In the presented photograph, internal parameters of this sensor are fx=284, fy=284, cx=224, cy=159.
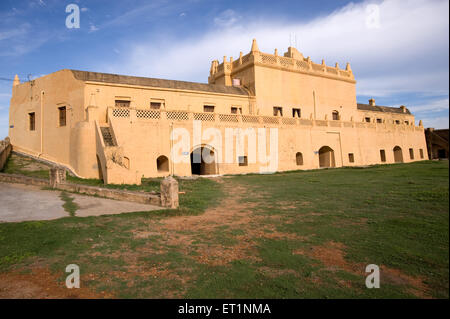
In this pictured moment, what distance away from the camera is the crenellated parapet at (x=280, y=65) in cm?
2433

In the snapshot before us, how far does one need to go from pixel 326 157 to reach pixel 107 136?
1869cm

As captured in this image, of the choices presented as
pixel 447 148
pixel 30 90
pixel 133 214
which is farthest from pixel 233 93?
pixel 447 148

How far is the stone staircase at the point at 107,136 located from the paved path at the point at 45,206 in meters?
4.46

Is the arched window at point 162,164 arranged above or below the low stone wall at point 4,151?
below

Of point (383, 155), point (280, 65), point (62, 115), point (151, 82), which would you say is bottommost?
point (383, 155)

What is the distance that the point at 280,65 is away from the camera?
2511 cm

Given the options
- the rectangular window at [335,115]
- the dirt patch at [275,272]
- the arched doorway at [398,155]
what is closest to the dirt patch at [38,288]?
the dirt patch at [275,272]

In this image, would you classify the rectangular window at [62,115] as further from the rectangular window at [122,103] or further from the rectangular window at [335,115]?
the rectangular window at [335,115]

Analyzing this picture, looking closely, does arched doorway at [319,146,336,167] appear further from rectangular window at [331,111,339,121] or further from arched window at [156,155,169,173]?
arched window at [156,155,169,173]

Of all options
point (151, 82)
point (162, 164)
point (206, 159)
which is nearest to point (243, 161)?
point (206, 159)

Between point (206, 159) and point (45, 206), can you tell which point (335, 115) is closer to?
point (206, 159)

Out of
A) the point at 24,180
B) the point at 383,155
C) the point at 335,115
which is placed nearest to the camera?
the point at 24,180

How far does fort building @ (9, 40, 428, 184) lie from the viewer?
54.2 ft
